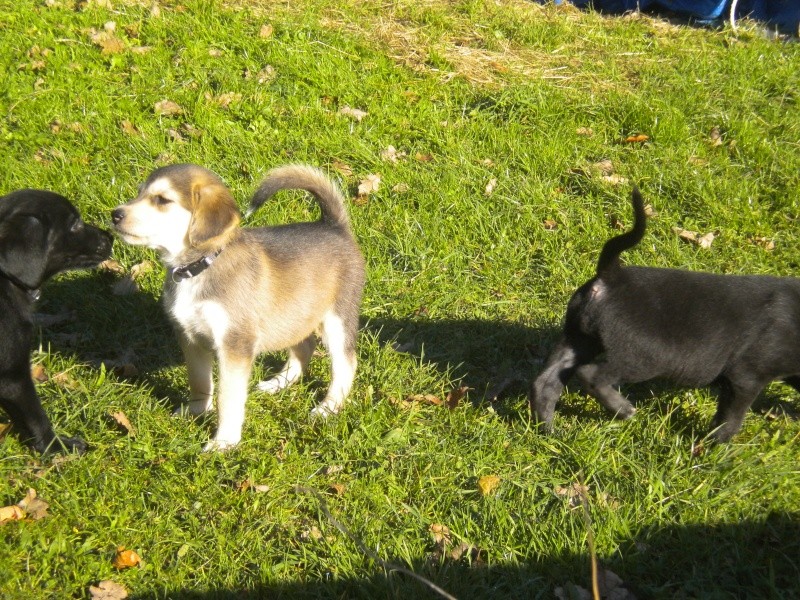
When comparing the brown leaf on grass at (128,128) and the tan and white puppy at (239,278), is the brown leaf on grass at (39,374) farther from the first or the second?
the brown leaf on grass at (128,128)

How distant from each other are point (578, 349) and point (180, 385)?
243cm

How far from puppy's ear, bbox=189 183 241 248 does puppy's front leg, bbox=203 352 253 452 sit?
2.05ft

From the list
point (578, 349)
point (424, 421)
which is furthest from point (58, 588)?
point (578, 349)

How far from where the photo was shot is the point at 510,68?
8.27 metres

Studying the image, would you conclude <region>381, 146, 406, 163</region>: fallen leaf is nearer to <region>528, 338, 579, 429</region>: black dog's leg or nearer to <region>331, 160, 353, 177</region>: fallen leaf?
<region>331, 160, 353, 177</region>: fallen leaf

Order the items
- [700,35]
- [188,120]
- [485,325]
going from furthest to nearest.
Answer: [700,35] < [188,120] < [485,325]

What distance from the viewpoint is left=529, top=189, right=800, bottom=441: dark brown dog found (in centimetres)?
407

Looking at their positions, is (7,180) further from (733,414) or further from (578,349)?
(733,414)

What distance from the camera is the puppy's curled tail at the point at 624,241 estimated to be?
12.2 ft

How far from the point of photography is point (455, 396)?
4.74 metres

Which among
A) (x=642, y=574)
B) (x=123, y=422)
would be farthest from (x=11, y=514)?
(x=642, y=574)

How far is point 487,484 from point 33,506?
225 cm

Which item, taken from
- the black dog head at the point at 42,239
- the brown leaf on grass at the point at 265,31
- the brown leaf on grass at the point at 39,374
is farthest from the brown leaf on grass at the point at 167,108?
the brown leaf on grass at the point at 39,374

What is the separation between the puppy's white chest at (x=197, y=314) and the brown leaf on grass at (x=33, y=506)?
1093 millimetres
